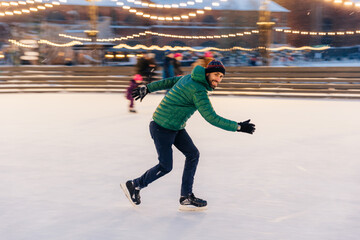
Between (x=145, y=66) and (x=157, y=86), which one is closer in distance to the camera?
(x=157, y=86)

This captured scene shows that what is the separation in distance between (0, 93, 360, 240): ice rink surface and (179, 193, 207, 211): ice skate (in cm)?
8

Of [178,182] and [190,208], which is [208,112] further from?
[178,182]

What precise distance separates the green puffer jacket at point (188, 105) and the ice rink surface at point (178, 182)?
79 cm

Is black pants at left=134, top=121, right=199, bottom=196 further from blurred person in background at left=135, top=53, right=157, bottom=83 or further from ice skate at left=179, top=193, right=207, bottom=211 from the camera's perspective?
blurred person in background at left=135, top=53, right=157, bottom=83

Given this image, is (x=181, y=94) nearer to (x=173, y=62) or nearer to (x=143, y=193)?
(x=143, y=193)

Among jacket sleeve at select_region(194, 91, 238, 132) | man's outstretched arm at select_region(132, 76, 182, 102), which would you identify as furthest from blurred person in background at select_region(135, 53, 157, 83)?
jacket sleeve at select_region(194, 91, 238, 132)

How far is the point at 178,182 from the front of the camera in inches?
182

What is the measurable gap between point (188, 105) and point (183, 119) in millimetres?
131

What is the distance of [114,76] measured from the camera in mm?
16922

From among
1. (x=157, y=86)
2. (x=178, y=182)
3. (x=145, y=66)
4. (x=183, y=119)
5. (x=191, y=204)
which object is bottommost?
(x=178, y=182)

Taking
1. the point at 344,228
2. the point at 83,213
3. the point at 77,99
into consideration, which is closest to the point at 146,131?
the point at 83,213

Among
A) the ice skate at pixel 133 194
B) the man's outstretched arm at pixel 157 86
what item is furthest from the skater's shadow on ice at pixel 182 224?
the man's outstretched arm at pixel 157 86

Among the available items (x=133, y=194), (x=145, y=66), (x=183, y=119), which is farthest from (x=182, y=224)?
(x=145, y=66)

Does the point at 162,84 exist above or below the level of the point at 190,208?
above
